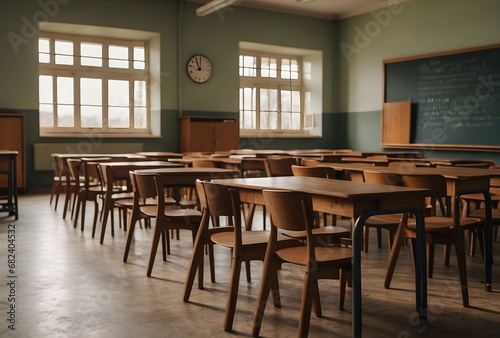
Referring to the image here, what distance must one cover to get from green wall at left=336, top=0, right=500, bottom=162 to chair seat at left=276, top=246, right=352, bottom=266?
24.9ft

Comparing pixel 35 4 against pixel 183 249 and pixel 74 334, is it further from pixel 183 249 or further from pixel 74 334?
pixel 74 334

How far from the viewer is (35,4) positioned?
9.47m

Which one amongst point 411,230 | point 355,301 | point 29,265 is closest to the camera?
point 355,301

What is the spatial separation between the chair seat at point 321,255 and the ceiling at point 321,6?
8.91 m

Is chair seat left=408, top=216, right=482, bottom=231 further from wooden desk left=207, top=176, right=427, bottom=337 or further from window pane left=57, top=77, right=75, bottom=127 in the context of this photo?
window pane left=57, top=77, right=75, bottom=127

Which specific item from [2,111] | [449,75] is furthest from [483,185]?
[2,111]

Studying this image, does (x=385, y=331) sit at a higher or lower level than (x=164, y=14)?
lower

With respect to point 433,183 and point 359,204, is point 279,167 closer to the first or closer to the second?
point 433,183

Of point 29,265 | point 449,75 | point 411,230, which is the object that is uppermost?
point 449,75

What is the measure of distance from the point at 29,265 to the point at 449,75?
821cm

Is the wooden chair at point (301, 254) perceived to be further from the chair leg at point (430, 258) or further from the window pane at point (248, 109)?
the window pane at point (248, 109)

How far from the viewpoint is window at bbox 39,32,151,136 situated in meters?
10.1

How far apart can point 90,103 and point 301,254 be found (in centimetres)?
861

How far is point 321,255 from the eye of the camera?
2.62 m
